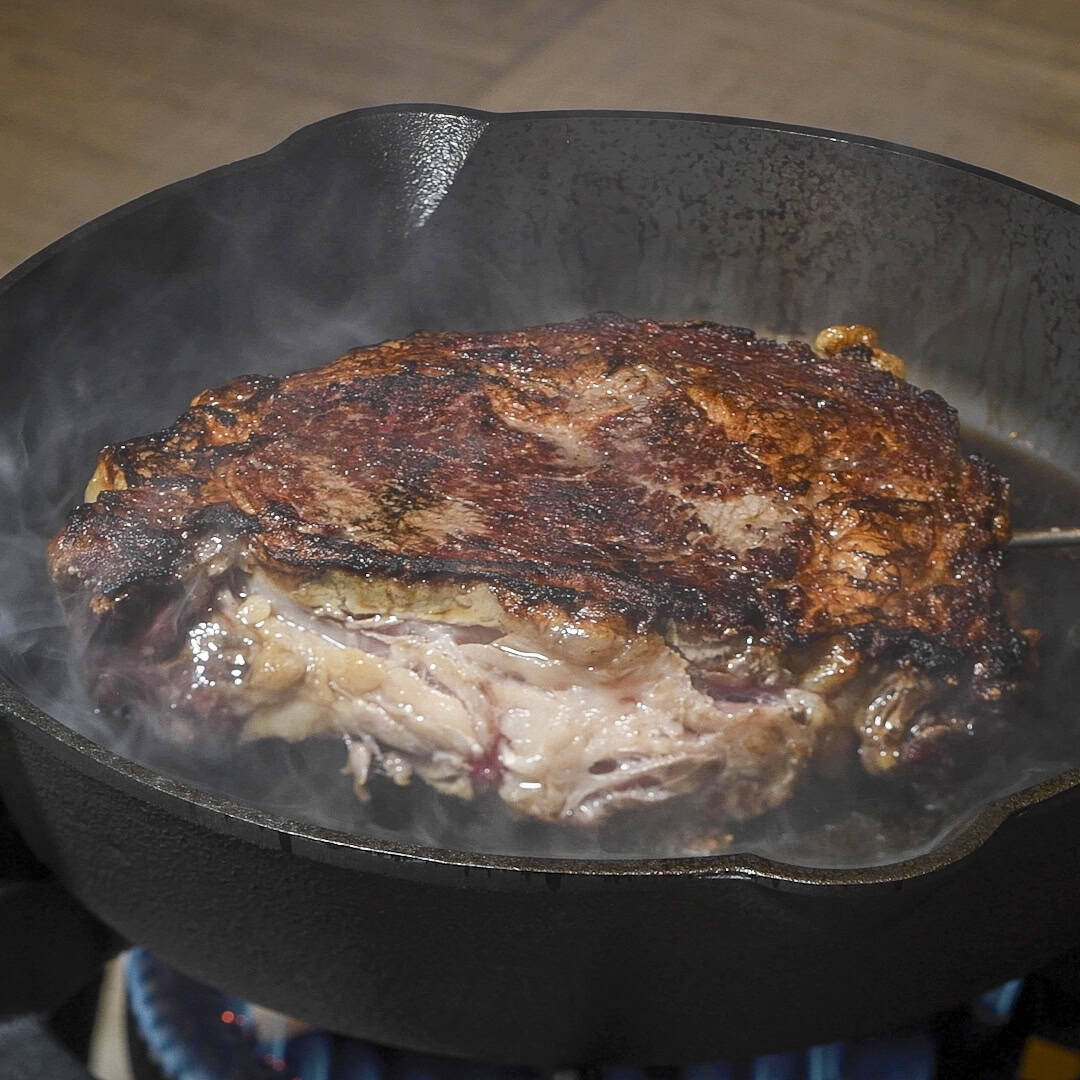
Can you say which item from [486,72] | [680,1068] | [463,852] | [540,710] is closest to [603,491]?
[540,710]

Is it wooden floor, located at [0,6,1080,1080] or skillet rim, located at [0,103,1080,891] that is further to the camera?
wooden floor, located at [0,6,1080,1080]

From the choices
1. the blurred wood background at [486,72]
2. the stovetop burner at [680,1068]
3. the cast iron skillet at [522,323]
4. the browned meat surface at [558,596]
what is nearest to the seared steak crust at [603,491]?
the browned meat surface at [558,596]

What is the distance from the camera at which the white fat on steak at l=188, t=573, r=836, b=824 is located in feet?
5.62

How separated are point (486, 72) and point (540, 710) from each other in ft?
8.98

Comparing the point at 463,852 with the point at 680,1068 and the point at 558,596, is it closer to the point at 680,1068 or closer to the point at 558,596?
the point at 558,596

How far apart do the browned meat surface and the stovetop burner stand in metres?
0.40

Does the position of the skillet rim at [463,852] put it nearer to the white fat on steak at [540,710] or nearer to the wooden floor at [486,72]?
the white fat on steak at [540,710]

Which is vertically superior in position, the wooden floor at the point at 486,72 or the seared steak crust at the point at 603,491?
the wooden floor at the point at 486,72

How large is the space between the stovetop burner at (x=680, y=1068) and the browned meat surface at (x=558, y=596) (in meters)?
0.40

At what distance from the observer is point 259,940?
1.53m

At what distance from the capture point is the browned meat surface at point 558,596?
1722 millimetres

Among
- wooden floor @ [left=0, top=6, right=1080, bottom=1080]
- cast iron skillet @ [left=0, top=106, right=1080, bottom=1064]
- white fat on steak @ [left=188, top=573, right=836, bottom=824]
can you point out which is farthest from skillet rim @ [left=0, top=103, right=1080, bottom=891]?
wooden floor @ [left=0, top=6, right=1080, bottom=1080]

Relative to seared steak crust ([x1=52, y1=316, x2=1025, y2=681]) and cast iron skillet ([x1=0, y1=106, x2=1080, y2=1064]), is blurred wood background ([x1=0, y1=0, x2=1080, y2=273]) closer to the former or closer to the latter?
cast iron skillet ([x1=0, y1=106, x2=1080, y2=1064])

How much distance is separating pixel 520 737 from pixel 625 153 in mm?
1429
